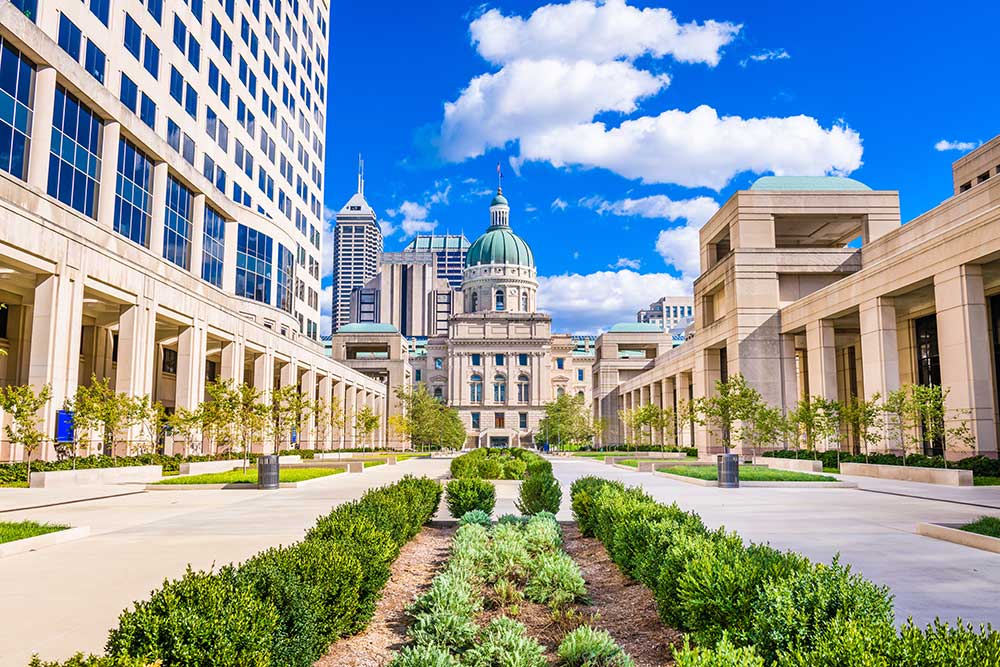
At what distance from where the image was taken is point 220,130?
50.2 metres

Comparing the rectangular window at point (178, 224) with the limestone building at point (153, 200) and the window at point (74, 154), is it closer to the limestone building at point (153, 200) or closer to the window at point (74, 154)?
the limestone building at point (153, 200)

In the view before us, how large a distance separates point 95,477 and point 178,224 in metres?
22.0

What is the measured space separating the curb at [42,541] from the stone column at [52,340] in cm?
1371

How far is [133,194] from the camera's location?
122 ft

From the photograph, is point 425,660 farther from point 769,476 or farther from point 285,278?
point 285,278

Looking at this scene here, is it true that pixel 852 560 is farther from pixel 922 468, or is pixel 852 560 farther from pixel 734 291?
pixel 734 291

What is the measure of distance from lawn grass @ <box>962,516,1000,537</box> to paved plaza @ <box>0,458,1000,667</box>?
2.19ft

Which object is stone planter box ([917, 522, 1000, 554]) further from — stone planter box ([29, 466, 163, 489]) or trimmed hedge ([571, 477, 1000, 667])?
stone planter box ([29, 466, 163, 489])

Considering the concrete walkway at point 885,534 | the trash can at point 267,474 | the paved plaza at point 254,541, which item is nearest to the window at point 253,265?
the trash can at point 267,474

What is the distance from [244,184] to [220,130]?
486 centimetres

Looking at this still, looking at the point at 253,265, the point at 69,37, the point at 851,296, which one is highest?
the point at 69,37

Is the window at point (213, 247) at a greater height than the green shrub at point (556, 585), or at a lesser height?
greater

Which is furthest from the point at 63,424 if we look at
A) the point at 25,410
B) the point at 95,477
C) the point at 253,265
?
the point at 253,265

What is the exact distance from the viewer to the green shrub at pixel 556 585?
8039mm
